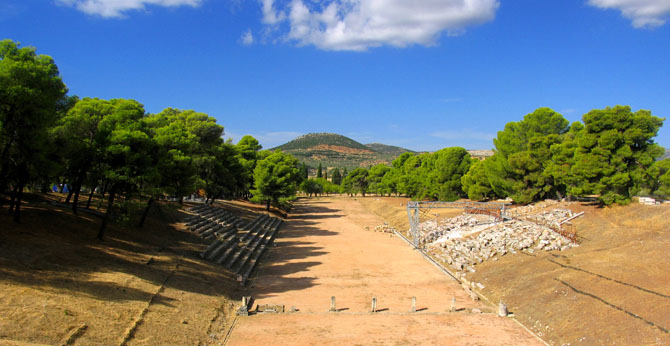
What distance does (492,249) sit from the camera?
29641 millimetres

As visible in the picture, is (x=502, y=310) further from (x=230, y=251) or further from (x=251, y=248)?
(x=251, y=248)

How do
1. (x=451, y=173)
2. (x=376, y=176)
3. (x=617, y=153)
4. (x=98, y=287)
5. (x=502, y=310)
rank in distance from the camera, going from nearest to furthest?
(x=98, y=287) < (x=502, y=310) < (x=617, y=153) < (x=451, y=173) < (x=376, y=176)

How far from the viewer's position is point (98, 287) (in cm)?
1570

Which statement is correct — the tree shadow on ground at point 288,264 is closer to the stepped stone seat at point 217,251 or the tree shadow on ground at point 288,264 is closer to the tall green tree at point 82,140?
the stepped stone seat at point 217,251

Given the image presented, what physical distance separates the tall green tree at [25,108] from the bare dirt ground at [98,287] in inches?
117

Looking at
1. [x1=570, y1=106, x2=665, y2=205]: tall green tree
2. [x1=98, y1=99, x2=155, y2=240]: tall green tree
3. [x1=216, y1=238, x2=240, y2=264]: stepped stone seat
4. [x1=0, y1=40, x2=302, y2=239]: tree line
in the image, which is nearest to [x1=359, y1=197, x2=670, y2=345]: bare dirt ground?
[x1=570, y1=106, x2=665, y2=205]: tall green tree

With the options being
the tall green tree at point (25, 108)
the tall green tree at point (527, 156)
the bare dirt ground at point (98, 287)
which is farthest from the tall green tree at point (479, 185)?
the tall green tree at point (25, 108)

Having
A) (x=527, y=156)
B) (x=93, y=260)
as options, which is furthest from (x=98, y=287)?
(x=527, y=156)

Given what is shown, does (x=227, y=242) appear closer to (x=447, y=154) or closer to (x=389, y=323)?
(x=389, y=323)

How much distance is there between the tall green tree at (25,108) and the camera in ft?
55.8

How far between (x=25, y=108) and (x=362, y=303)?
16.9 meters

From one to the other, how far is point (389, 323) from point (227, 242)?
16.8 metres

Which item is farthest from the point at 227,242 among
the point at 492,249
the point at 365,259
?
the point at 492,249

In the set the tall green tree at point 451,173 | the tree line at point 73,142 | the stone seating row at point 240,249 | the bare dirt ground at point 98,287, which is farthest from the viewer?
the tall green tree at point 451,173
